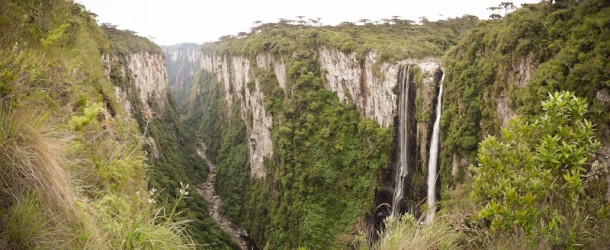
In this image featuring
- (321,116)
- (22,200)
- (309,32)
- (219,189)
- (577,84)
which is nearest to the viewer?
(22,200)

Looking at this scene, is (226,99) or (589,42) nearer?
(589,42)

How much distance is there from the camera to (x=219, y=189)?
167 ft

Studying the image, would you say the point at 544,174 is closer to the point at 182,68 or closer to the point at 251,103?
the point at 251,103

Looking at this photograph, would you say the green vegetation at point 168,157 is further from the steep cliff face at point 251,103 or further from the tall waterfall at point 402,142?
the tall waterfall at point 402,142

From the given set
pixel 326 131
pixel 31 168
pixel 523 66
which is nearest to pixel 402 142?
pixel 326 131

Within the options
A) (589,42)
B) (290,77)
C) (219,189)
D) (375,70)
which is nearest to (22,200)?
(589,42)

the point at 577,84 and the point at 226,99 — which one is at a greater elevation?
the point at 577,84

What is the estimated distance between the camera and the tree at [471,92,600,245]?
3.75 meters

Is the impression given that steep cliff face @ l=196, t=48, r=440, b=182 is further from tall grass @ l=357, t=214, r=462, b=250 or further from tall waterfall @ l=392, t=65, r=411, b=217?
tall grass @ l=357, t=214, r=462, b=250

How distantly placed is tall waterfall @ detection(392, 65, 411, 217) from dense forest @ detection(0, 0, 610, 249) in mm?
172

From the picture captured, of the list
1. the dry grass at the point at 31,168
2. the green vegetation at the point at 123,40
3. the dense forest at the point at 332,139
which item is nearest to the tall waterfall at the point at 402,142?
the dense forest at the point at 332,139

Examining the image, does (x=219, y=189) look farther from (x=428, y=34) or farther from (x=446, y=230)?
(x=446, y=230)

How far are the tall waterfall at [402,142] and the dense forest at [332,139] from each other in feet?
0.56

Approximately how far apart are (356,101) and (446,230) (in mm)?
30540
